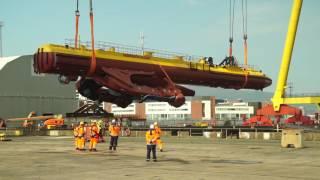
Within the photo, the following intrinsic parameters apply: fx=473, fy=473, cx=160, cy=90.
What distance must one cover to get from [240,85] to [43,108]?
5284 centimetres

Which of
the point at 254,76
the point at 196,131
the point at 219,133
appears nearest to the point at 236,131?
the point at 219,133

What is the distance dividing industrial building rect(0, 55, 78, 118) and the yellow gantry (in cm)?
4825

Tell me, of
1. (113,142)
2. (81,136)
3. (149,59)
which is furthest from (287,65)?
(81,136)

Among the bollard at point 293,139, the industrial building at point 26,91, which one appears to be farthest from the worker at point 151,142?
the industrial building at point 26,91

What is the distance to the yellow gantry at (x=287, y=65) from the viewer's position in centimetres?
4228

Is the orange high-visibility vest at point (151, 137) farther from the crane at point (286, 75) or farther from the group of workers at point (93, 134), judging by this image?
the crane at point (286, 75)

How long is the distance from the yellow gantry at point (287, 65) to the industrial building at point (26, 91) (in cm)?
4825

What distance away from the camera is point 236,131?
149 ft

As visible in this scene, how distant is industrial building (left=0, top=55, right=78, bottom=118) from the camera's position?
255ft

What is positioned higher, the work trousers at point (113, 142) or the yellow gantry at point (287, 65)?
the yellow gantry at point (287, 65)

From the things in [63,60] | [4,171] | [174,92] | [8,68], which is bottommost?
[4,171]

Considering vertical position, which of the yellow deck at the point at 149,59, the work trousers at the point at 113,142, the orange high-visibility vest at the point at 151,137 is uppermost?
the yellow deck at the point at 149,59

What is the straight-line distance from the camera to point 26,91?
262ft

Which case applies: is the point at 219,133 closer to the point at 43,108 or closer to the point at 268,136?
the point at 268,136
